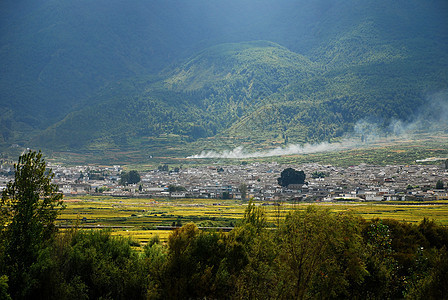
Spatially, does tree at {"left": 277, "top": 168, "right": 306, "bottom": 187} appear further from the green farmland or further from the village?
the green farmland

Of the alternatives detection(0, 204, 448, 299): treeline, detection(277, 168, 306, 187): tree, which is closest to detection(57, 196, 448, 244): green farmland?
detection(277, 168, 306, 187): tree

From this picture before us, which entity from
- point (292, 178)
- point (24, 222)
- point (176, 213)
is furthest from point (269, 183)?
point (24, 222)

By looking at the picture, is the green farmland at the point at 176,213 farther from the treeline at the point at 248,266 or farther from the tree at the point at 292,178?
the treeline at the point at 248,266

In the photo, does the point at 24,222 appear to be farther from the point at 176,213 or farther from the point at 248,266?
the point at 176,213

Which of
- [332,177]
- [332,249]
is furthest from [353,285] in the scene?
[332,177]

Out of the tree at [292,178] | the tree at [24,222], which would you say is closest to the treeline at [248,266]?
the tree at [24,222]

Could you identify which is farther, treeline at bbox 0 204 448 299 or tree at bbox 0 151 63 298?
tree at bbox 0 151 63 298

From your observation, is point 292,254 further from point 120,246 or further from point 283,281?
point 120,246
